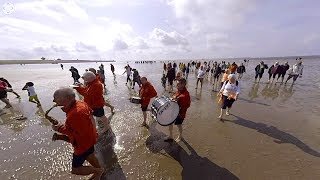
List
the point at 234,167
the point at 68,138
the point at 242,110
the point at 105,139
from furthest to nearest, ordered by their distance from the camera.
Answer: the point at 242,110
the point at 105,139
the point at 234,167
the point at 68,138

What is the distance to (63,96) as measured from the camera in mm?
3242

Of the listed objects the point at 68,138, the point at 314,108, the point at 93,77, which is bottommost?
the point at 314,108

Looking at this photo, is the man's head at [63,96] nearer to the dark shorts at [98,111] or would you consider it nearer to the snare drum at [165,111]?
the snare drum at [165,111]

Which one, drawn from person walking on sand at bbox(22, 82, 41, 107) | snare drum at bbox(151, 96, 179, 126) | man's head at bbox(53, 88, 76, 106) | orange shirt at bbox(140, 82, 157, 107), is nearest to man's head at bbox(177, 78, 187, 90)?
snare drum at bbox(151, 96, 179, 126)

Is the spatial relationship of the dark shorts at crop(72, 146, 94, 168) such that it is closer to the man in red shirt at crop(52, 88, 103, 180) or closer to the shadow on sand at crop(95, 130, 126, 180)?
the man in red shirt at crop(52, 88, 103, 180)

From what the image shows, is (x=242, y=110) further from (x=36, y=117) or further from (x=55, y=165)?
(x=36, y=117)

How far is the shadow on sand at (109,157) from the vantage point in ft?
14.8

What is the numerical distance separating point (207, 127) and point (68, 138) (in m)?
4.95

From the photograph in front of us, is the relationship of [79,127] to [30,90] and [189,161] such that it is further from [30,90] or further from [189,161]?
[30,90]

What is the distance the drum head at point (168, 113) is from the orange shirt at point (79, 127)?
223cm

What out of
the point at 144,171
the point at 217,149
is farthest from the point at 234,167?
the point at 144,171

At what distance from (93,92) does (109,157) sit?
6.16 feet

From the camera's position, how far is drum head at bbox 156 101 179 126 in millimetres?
5367

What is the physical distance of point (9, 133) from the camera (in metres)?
6.89
